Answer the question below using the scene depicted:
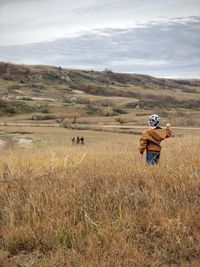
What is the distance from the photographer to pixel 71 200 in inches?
225

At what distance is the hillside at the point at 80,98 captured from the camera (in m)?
52.2

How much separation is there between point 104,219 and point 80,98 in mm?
65958

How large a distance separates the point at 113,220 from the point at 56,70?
98.0 m

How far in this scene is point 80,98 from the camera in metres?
70.8

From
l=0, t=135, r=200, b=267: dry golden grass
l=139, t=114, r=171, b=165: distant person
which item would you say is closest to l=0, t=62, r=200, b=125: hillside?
l=139, t=114, r=171, b=165: distant person

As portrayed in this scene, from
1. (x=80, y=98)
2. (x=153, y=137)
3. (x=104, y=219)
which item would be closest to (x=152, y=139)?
(x=153, y=137)

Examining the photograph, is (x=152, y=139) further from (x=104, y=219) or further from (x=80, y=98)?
(x=80, y=98)

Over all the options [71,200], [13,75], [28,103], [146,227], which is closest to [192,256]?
[146,227]

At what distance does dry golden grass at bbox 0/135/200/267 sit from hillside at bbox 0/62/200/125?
118ft

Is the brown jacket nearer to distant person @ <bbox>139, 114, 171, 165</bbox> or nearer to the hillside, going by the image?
distant person @ <bbox>139, 114, 171, 165</bbox>

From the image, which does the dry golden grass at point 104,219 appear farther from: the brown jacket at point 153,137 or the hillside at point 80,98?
the hillside at point 80,98

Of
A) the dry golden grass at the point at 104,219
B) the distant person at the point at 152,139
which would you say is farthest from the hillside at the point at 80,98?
the dry golden grass at the point at 104,219

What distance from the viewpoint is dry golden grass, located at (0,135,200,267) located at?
450 cm

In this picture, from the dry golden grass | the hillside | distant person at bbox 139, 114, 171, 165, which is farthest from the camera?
the hillside
